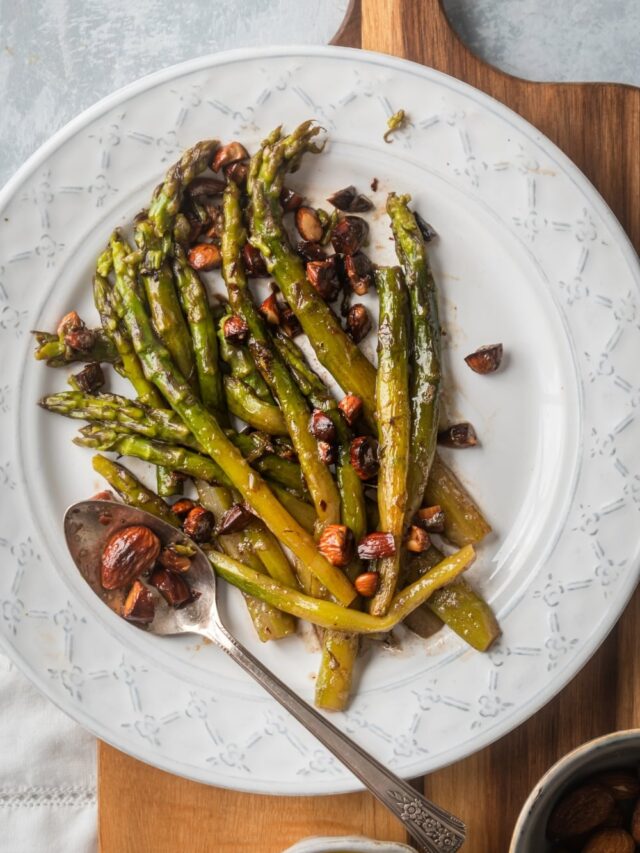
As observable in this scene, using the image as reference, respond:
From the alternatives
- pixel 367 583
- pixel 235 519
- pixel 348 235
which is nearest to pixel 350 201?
pixel 348 235

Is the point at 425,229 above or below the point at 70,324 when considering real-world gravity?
above

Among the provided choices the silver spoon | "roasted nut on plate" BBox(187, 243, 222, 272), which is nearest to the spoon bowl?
the silver spoon

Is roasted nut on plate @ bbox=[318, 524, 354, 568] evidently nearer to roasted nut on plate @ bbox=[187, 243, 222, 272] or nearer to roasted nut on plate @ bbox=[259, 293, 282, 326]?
roasted nut on plate @ bbox=[259, 293, 282, 326]

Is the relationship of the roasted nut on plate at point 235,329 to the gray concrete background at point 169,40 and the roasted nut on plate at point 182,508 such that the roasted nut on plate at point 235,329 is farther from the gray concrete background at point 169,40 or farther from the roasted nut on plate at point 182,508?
the gray concrete background at point 169,40

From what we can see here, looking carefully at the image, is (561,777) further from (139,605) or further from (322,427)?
(139,605)

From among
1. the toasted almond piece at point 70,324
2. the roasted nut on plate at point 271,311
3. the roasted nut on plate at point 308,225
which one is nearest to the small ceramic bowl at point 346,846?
the roasted nut on plate at point 271,311

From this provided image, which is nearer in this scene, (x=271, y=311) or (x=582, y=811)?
(x=582, y=811)

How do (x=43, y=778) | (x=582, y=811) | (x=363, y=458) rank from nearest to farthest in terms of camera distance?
(x=582, y=811)
(x=363, y=458)
(x=43, y=778)

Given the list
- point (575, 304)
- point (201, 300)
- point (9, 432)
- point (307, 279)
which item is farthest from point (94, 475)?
point (575, 304)

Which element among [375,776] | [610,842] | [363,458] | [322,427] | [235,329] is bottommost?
[610,842]
